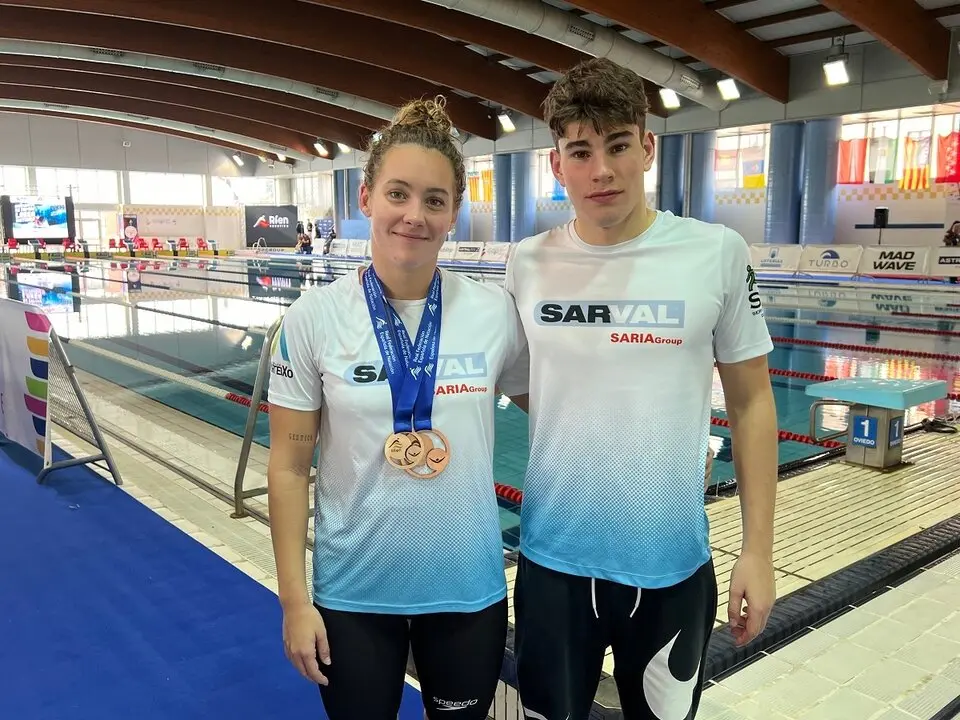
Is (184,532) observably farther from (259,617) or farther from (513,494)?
(513,494)

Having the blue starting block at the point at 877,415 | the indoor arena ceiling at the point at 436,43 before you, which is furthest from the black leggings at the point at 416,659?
the indoor arena ceiling at the point at 436,43

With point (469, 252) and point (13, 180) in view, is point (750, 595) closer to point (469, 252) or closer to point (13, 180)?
point (469, 252)

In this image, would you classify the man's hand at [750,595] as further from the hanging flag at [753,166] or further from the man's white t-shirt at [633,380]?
the hanging flag at [753,166]

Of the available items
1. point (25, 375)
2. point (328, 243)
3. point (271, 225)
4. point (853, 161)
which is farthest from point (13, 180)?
point (25, 375)

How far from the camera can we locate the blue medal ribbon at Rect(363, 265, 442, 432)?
1.35 meters

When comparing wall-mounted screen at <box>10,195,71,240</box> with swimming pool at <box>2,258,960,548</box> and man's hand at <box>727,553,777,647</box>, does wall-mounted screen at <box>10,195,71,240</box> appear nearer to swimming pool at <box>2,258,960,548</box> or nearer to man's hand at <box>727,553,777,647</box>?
swimming pool at <box>2,258,960,548</box>

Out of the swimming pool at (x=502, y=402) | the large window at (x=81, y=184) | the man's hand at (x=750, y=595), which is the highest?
the large window at (x=81, y=184)

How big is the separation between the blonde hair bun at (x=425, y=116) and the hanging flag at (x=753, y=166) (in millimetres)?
19070

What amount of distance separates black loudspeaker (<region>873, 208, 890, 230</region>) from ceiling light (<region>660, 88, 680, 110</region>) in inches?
191

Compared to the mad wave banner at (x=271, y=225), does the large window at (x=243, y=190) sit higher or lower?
higher

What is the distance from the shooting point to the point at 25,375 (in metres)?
4.29

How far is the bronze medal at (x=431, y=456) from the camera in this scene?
1.35 metres

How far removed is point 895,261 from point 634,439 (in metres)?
15.2

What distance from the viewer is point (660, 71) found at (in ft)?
47.1
